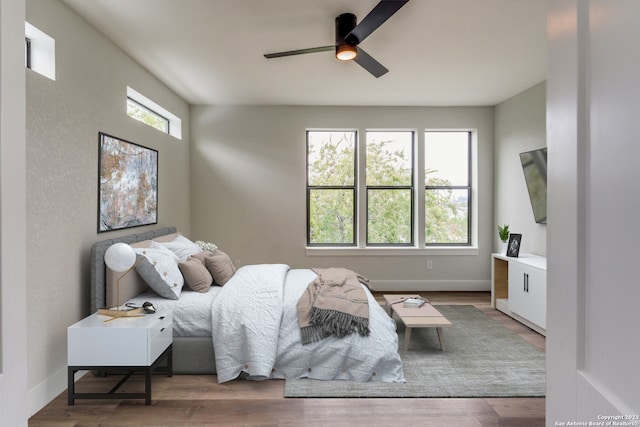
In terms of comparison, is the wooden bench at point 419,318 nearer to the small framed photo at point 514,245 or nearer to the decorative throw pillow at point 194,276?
the small framed photo at point 514,245

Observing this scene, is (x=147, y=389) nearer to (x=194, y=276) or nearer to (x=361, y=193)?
(x=194, y=276)

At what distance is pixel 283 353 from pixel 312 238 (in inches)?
113

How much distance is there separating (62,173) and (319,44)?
7.41ft

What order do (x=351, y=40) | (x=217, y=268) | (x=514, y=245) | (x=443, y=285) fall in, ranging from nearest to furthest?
1. (x=351, y=40)
2. (x=217, y=268)
3. (x=514, y=245)
4. (x=443, y=285)

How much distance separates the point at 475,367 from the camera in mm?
2924

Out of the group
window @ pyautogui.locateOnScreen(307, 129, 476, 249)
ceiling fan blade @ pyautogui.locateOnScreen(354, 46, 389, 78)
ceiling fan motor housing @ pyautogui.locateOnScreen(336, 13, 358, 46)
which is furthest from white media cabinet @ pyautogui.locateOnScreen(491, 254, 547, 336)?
ceiling fan motor housing @ pyautogui.locateOnScreen(336, 13, 358, 46)

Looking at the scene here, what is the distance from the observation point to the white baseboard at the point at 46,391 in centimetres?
228

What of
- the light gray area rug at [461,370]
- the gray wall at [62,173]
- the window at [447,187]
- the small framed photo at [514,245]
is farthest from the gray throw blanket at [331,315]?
the window at [447,187]

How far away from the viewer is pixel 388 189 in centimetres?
553

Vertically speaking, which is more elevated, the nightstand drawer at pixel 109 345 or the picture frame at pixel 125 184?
the picture frame at pixel 125 184

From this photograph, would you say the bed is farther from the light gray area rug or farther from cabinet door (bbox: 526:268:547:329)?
cabinet door (bbox: 526:268:547:329)

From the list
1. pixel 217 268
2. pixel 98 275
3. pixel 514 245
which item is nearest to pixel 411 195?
pixel 514 245

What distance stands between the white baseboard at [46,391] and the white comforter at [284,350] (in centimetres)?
105

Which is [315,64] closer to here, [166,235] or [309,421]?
[166,235]
